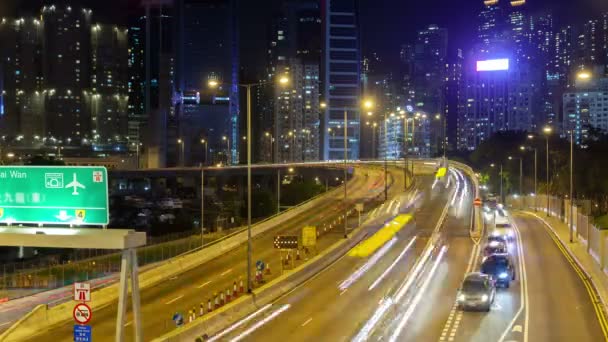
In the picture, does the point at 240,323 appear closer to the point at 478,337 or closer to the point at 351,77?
the point at 478,337

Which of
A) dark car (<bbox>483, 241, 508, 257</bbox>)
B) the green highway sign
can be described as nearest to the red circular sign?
the green highway sign

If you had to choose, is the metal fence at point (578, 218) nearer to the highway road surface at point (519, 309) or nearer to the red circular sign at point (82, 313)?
the highway road surface at point (519, 309)

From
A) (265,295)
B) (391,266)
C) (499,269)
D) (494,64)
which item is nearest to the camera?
(265,295)

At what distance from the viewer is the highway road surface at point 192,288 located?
27.7m

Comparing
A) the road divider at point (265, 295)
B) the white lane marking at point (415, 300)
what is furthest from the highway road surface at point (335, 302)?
the white lane marking at point (415, 300)

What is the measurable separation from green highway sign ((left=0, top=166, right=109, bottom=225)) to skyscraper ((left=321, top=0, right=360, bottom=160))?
16123 cm

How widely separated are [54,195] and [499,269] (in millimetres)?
23465

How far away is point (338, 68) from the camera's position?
185m

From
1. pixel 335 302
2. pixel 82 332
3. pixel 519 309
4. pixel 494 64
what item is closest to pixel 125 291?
pixel 82 332

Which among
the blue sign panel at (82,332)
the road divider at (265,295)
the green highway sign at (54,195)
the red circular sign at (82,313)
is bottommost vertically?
the road divider at (265,295)

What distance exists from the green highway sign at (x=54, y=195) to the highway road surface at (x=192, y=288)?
26.2ft

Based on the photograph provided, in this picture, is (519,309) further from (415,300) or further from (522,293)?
(415,300)

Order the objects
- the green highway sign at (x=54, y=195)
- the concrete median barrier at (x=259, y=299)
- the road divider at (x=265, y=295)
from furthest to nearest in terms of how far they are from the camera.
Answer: the road divider at (x=265, y=295), the concrete median barrier at (x=259, y=299), the green highway sign at (x=54, y=195)

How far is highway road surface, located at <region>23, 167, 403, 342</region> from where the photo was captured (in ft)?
90.8
